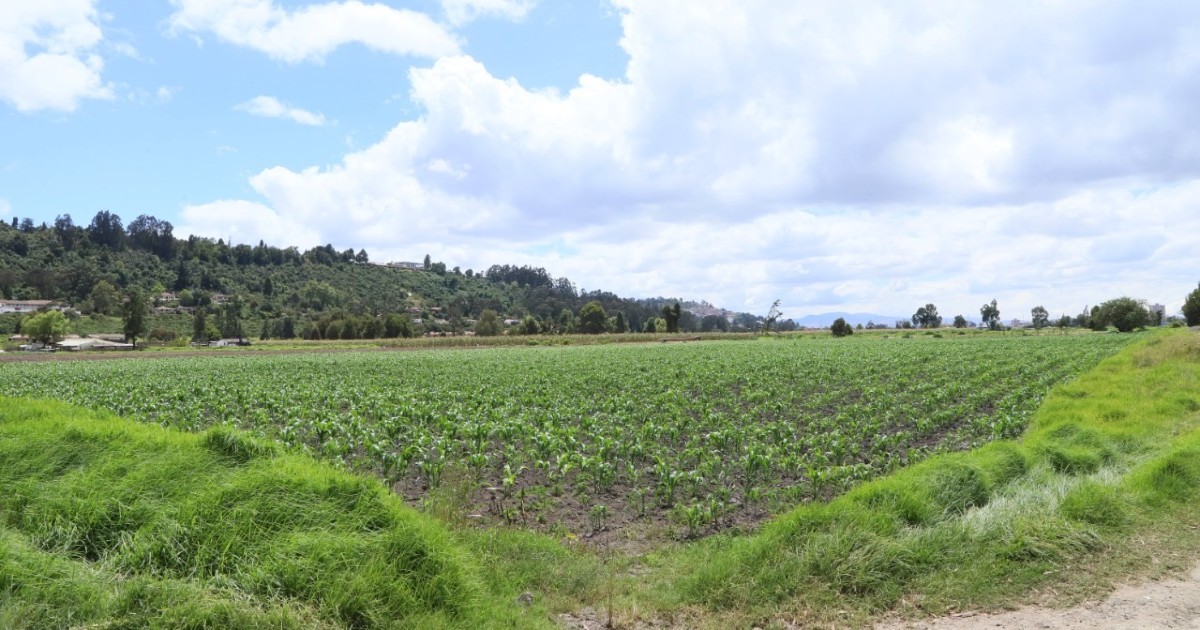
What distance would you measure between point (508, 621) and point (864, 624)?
3.23m

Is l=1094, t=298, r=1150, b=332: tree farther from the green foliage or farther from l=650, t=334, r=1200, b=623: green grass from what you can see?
l=650, t=334, r=1200, b=623: green grass

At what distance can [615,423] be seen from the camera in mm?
16812

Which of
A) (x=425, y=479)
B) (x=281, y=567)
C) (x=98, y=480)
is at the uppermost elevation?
(x=98, y=480)

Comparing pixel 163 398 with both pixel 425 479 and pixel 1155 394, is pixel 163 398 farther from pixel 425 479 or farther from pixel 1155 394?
pixel 1155 394

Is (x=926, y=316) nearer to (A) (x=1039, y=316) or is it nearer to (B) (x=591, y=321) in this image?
(A) (x=1039, y=316)

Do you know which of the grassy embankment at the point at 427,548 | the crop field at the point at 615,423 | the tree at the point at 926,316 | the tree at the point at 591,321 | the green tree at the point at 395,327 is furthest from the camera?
the tree at the point at 926,316

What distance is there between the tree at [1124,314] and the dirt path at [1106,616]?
95562mm

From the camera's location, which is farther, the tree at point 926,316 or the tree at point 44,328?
the tree at point 926,316

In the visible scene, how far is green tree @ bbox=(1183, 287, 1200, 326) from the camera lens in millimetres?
71750

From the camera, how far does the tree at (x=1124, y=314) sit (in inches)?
3164

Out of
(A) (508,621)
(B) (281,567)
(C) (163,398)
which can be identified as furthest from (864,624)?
(C) (163,398)

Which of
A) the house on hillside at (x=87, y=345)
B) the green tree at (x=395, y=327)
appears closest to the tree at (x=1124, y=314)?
the green tree at (x=395, y=327)

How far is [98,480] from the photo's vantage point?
20.2 ft

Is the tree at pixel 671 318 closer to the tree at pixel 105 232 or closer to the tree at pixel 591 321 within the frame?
the tree at pixel 591 321
